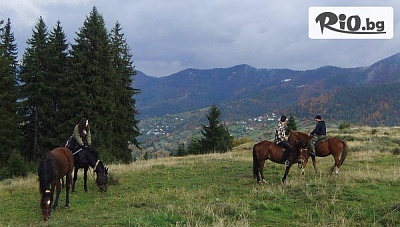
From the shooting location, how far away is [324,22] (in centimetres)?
2834

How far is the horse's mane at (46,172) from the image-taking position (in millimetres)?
10016

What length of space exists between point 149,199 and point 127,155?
88.7ft

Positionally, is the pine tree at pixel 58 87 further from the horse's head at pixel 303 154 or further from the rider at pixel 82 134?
the horse's head at pixel 303 154

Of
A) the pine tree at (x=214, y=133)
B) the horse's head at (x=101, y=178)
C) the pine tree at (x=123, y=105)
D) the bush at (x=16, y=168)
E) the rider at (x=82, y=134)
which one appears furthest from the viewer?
the pine tree at (x=214, y=133)

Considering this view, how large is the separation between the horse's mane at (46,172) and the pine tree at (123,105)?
24725mm

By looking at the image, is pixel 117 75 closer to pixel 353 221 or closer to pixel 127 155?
pixel 127 155

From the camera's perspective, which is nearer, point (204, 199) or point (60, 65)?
point (204, 199)

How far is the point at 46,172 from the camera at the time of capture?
1032 centimetres

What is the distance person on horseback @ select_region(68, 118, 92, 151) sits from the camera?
44.5 feet

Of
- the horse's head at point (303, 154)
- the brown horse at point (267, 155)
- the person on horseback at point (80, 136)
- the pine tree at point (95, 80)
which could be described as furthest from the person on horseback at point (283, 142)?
the pine tree at point (95, 80)

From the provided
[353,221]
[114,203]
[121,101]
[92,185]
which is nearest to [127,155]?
[121,101]

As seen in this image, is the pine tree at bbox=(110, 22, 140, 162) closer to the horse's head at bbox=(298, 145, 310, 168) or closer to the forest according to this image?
the forest

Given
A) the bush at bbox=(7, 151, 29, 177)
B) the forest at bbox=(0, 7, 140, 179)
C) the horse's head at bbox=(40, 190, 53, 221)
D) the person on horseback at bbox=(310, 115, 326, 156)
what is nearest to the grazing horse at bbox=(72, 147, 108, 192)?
the horse's head at bbox=(40, 190, 53, 221)

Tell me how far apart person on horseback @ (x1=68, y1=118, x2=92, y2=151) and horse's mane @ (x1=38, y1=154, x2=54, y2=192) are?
106 inches
